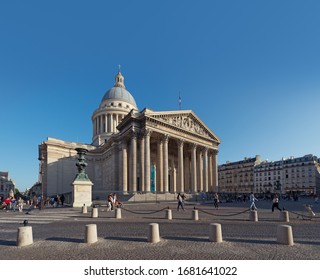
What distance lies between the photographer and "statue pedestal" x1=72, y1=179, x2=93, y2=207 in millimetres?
25938

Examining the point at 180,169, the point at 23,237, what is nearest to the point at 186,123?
the point at 180,169

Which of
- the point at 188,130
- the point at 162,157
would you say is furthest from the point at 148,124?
the point at 188,130

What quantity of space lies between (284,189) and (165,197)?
78004 millimetres

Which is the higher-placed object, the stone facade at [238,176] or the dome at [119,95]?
the dome at [119,95]

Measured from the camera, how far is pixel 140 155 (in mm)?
44562

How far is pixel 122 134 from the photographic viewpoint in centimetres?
4853

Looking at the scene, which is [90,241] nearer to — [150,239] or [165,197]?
[150,239]

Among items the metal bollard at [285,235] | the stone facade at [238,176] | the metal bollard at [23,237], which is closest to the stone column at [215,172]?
the stone facade at [238,176]

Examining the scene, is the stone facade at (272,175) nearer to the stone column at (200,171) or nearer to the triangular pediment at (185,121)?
the stone column at (200,171)

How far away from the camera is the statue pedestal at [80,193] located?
1021 inches

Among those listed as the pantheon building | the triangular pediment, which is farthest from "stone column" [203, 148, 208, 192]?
the triangular pediment

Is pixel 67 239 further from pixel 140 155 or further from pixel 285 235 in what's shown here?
pixel 140 155

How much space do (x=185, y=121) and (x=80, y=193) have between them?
32.1 meters

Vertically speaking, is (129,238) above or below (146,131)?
below
